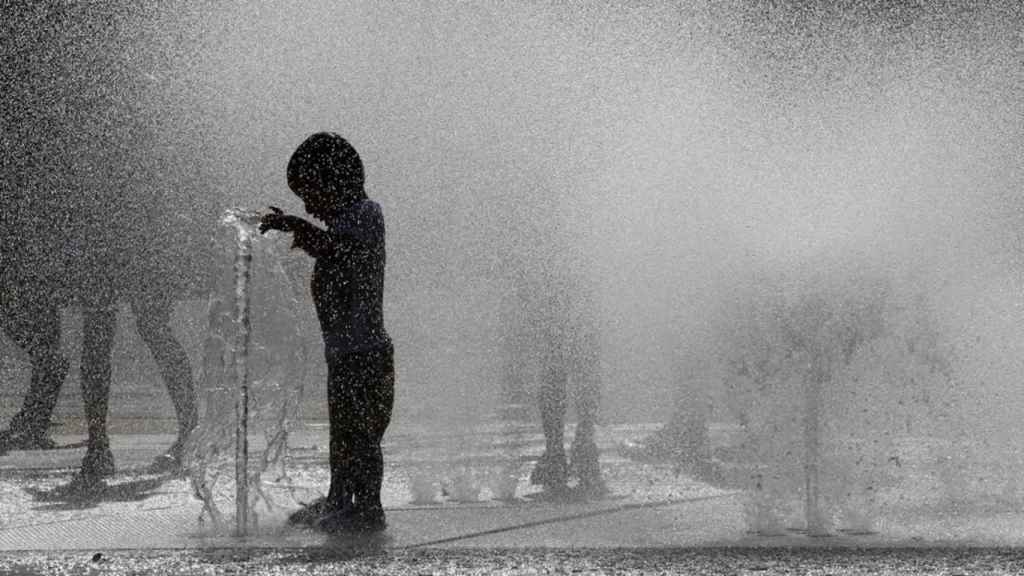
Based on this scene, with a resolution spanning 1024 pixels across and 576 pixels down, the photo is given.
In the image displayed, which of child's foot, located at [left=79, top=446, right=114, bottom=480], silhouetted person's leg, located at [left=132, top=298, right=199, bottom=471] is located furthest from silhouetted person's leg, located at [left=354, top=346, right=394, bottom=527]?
silhouetted person's leg, located at [left=132, top=298, right=199, bottom=471]

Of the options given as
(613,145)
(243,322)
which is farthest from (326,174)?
(613,145)

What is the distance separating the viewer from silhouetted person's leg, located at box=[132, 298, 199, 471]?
783 centimetres

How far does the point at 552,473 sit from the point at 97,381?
2.24 m

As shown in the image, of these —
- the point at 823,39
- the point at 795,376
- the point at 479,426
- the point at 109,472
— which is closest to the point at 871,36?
the point at 823,39

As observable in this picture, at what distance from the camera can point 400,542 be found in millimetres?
4090

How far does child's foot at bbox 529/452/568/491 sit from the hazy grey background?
0.64 meters

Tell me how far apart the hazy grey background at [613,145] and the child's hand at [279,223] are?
79.4 inches

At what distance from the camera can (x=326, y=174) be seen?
4.37 meters

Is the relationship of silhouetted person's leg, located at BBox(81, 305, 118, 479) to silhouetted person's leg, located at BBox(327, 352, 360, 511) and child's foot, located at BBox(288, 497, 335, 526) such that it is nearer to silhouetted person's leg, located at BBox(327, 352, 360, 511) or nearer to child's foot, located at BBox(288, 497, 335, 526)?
child's foot, located at BBox(288, 497, 335, 526)

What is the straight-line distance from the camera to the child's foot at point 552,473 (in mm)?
5824

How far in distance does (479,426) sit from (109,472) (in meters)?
1.71

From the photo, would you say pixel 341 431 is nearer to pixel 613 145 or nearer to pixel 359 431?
pixel 359 431

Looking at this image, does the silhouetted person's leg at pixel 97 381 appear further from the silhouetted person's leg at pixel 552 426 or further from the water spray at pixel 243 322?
the silhouetted person's leg at pixel 552 426

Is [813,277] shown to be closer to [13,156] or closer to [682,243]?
[682,243]
